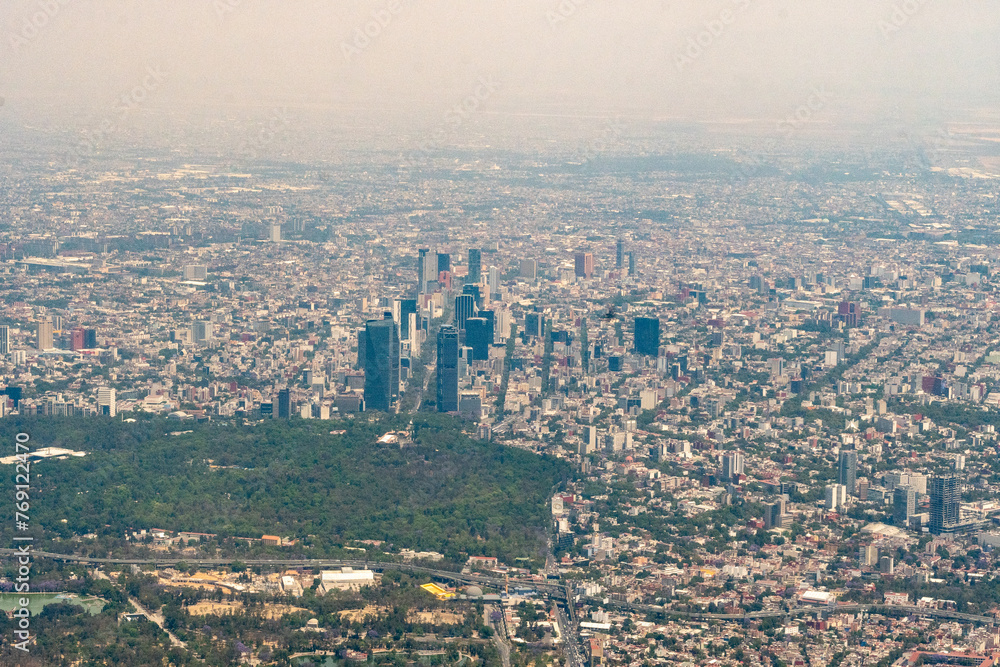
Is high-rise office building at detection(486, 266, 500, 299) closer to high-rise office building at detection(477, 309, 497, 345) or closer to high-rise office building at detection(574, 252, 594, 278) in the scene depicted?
high-rise office building at detection(574, 252, 594, 278)

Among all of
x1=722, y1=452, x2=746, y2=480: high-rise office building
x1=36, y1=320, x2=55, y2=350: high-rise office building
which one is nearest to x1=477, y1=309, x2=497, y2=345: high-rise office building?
x1=36, y1=320, x2=55, y2=350: high-rise office building

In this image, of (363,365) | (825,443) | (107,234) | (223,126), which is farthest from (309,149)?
(825,443)

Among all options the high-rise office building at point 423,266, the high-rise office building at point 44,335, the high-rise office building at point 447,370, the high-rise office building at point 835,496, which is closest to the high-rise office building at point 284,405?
the high-rise office building at point 447,370

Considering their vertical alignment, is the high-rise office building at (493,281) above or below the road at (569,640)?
above

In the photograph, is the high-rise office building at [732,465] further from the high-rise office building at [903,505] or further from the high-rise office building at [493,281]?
the high-rise office building at [493,281]

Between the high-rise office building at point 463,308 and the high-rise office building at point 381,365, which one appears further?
the high-rise office building at point 463,308

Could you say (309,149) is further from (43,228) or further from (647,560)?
(647,560)

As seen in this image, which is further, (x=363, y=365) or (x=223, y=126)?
(x=223, y=126)
